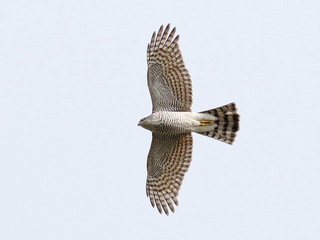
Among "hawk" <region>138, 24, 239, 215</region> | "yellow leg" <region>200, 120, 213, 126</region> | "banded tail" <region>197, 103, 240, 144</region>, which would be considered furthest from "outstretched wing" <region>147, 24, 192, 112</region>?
"banded tail" <region>197, 103, 240, 144</region>

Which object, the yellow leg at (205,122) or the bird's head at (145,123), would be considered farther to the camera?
the yellow leg at (205,122)

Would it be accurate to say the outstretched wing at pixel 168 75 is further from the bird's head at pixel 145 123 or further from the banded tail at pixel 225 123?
the banded tail at pixel 225 123

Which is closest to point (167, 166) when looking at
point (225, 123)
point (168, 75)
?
point (225, 123)

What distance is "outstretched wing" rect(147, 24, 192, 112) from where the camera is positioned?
15.1 m

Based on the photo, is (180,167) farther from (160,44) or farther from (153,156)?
(160,44)

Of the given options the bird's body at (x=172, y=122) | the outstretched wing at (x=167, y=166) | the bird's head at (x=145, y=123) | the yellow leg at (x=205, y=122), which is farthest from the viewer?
the outstretched wing at (x=167, y=166)

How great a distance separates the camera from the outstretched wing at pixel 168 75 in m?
15.1

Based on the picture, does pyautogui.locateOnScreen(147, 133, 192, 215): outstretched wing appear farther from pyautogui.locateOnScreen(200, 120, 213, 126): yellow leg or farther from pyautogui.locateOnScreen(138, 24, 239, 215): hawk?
pyautogui.locateOnScreen(200, 120, 213, 126): yellow leg

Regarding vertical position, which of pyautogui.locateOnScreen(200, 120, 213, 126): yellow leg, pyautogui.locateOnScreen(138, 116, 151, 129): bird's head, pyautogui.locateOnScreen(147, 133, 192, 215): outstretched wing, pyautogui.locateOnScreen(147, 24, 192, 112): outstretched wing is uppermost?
pyautogui.locateOnScreen(147, 24, 192, 112): outstretched wing

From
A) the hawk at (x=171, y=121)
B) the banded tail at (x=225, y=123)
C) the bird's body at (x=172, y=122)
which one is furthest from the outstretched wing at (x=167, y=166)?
the banded tail at (x=225, y=123)

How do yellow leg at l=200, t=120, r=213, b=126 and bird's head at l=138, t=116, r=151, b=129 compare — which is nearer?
bird's head at l=138, t=116, r=151, b=129

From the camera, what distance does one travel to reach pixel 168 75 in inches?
595

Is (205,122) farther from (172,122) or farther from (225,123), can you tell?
(172,122)

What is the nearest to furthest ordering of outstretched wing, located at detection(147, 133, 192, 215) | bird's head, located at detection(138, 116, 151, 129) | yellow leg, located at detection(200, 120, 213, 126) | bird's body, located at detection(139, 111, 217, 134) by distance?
bird's body, located at detection(139, 111, 217, 134), bird's head, located at detection(138, 116, 151, 129), yellow leg, located at detection(200, 120, 213, 126), outstretched wing, located at detection(147, 133, 192, 215)
